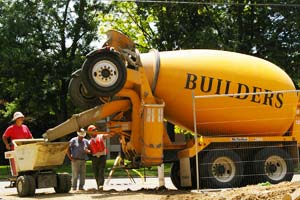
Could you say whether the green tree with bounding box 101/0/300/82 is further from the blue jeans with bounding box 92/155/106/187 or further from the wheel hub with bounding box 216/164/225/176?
the wheel hub with bounding box 216/164/225/176

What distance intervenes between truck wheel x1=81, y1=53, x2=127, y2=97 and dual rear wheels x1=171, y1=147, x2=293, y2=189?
260 cm

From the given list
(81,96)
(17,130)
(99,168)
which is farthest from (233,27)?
(17,130)

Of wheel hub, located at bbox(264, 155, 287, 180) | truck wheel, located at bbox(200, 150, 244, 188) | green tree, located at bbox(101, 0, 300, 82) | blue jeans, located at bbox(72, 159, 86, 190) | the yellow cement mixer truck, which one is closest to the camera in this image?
the yellow cement mixer truck

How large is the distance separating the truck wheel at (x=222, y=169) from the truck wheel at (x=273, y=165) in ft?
1.64

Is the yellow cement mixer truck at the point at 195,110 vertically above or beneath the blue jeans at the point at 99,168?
above

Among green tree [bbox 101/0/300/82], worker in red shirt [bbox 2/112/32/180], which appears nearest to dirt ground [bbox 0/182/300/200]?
worker in red shirt [bbox 2/112/32/180]

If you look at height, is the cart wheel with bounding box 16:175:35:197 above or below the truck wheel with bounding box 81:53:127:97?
below

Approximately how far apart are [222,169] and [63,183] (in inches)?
142

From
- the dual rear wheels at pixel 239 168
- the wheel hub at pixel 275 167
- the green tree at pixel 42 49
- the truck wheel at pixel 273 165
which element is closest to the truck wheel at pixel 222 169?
the dual rear wheels at pixel 239 168

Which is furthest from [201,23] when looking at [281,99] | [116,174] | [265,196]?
[265,196]

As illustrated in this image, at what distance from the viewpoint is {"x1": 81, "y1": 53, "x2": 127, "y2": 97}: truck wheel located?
507 inches

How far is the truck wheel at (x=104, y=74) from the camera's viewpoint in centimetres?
1287

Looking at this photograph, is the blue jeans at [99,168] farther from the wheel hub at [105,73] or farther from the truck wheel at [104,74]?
the wheel hub at [105,73]

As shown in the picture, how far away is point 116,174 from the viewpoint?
24641 mm
